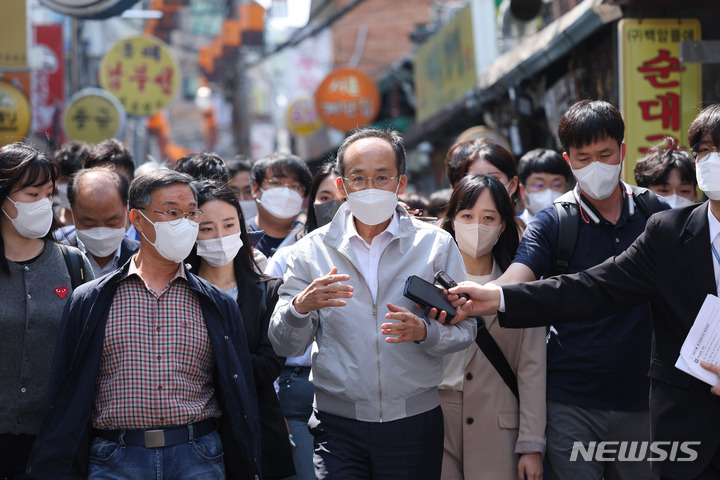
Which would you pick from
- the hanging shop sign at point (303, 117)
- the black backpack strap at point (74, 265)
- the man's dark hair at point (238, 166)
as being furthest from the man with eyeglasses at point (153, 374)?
the hanging shop sign at point (303, 117)

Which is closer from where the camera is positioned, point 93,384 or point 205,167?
point 93,384

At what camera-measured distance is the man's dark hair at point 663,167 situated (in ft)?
20.2

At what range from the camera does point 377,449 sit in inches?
156

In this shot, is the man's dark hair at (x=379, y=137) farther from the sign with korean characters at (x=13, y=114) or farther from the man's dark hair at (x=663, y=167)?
the sign with korean characters at (x=13, y=114)

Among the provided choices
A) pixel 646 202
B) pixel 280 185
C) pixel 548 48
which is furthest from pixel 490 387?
pixel 548 48

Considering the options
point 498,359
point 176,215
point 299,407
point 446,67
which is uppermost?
point 446,67

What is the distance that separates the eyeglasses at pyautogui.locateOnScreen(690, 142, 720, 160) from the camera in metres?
3.70

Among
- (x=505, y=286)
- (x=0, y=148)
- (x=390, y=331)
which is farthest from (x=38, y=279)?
(x=505, y=286)

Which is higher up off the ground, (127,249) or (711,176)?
(711,176)

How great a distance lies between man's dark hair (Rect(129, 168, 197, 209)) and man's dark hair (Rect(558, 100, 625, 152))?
2.13 m

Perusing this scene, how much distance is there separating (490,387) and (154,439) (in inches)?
72.1

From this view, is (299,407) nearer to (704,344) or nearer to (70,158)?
(704,344)

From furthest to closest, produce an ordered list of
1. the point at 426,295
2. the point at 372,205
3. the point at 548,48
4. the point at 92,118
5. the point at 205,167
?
the point at 92,118, the point at 548,48, the point at 205,167, the point at 372,205, the point at 426,295

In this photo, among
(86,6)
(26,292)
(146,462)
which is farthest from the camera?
(86,6)
